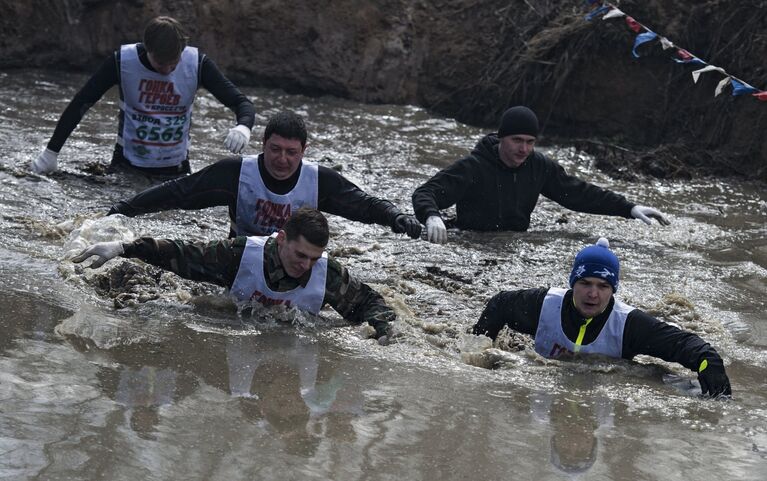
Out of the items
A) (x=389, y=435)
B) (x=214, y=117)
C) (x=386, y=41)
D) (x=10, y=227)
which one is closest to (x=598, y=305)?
(x=389, y=435)

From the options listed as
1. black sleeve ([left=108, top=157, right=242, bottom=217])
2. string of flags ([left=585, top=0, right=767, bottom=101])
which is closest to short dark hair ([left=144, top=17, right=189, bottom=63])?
black sleeve ([left=108, top=157, right=242, bottom=217])

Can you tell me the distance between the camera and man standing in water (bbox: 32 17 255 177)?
8477mm

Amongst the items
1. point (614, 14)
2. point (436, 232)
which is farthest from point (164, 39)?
point (614, 14)

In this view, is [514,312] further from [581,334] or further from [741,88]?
[741,88]

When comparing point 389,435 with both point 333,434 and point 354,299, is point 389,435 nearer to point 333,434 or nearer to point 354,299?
point 333,434

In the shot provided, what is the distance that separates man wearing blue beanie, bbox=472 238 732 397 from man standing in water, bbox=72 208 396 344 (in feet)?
2.15

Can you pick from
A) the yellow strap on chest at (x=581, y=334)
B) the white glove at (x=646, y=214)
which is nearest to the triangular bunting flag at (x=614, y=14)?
the white glove at (x=646, y=214)

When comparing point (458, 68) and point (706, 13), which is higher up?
point (706, 13)

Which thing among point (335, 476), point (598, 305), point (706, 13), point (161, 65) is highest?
A: point (706, 13)

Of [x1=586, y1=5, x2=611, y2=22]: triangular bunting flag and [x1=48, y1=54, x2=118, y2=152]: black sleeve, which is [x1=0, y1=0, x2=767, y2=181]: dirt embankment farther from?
[x1=48, y1=54, x2=118, y2=152]: black sleeve

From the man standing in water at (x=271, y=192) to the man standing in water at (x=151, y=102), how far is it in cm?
142

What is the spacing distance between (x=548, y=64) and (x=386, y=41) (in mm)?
1724

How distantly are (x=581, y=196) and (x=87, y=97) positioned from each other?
3.61 metres

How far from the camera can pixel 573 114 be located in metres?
12.1
